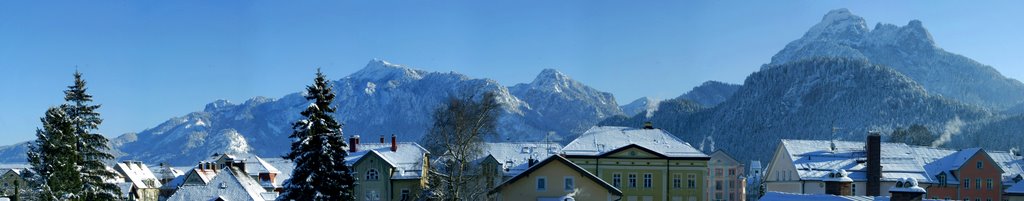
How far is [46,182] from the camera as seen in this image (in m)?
43.7

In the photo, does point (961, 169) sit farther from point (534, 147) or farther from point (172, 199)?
point (172, 199)

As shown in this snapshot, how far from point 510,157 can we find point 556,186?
25.8 m

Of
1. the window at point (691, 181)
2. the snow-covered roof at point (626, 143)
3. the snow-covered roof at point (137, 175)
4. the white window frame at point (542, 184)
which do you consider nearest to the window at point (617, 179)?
the snow-covered roof at point (626, 143)

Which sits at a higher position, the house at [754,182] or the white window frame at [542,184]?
the white window frame at [542,184]

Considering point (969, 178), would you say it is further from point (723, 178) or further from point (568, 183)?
point (723, 178)

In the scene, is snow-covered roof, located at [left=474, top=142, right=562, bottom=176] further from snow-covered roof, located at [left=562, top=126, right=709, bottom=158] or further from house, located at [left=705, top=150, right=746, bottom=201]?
house, located at [left=705, top=150, right=746, bottom=201]

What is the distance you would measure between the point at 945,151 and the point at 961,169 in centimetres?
945

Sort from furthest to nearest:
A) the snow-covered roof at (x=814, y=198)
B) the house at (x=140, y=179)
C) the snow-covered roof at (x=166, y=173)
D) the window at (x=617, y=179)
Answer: the snow-covered roof at (x=166, y=173) → the house at (x=140, y=179) → the window at (x=617, y=179) → the snow-covered roof at (x=814, y=198)

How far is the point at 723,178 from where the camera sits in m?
133

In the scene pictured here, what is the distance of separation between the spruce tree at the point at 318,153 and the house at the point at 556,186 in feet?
66.9

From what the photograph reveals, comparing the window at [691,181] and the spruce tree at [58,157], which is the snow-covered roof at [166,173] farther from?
the spruce tree at [58,157]

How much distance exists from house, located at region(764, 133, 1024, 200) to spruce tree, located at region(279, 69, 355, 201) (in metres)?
46.3

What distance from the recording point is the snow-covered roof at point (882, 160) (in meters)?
77.4

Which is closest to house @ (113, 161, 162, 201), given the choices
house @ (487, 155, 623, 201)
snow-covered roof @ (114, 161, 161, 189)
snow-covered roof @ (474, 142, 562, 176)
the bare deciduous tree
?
snow-covered roof @ (114, 161, 161, 189)
